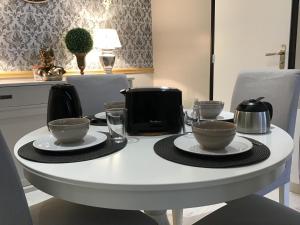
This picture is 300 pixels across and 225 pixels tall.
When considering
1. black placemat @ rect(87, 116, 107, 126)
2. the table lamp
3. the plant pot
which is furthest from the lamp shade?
black placemat @ rect(87, 116, 107, 126)

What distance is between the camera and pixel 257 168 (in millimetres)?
727

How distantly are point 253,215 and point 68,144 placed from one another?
69 cm

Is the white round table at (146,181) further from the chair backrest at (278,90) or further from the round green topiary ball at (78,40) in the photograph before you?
the round green topiary ball at (78,40)

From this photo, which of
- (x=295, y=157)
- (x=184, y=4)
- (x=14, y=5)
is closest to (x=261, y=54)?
(x=295, y=157)

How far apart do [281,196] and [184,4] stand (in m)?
2.25

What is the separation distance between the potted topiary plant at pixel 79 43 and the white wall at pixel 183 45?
3.18 feet

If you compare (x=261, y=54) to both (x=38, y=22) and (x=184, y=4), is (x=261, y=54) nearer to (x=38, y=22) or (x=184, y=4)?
(x=184, y=4)

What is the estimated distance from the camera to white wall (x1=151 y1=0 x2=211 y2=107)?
9.61 feet

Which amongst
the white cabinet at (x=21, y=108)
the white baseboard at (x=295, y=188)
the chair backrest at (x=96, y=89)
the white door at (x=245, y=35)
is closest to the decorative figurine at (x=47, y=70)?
the white cabinet at (x=21, y=108)

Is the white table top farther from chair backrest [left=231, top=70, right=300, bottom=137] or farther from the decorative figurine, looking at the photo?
the decorative figurine

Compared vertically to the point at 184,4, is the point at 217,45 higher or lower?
lower

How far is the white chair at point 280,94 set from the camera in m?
1.40

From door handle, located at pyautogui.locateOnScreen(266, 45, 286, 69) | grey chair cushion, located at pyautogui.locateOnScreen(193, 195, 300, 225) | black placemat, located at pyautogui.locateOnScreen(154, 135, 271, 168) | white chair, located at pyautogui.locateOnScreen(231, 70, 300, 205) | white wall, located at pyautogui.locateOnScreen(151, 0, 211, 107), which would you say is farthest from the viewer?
white wall, located at pyautogui.locateOnScreen(151, 0, 211, 107)

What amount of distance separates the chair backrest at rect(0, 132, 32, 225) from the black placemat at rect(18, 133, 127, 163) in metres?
0.13
